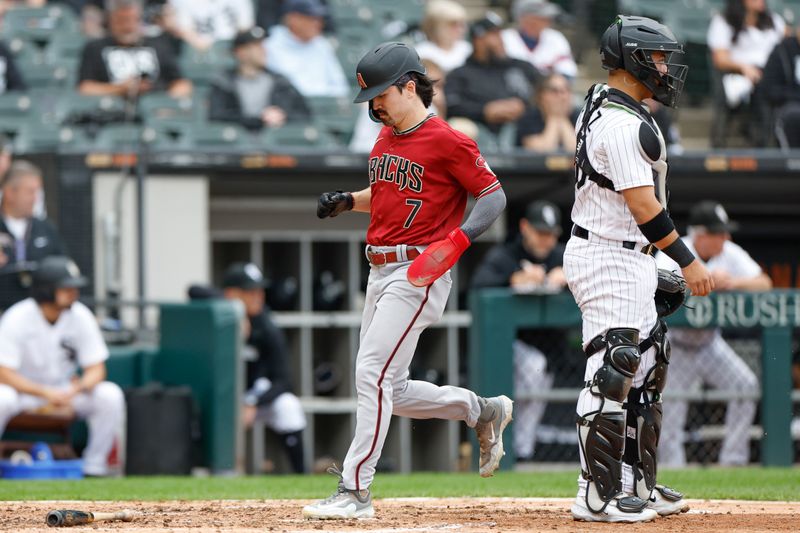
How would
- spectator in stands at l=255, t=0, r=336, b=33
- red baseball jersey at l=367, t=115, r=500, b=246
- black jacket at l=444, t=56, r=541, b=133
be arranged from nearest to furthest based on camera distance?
red baseball jersey at l=367, t=115, r=500, b=246 < black jacket at l=444, t=56, r=541, b=133 < spectator in stands at l=255, t=0, r=336, b=33

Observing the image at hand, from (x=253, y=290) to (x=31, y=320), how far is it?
173cm

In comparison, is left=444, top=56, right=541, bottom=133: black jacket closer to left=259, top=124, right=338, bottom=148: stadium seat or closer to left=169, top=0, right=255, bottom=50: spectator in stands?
left=259, top=124, right=338, bottom=148: stadium seat

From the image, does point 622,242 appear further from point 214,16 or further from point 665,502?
point 214,16

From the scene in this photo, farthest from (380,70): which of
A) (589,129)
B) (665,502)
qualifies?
(665,502)

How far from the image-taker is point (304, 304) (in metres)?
11.4

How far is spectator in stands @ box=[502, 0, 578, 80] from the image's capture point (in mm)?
12055

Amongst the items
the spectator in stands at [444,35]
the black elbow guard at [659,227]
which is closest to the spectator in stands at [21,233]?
the spectator in stands at [444,35]

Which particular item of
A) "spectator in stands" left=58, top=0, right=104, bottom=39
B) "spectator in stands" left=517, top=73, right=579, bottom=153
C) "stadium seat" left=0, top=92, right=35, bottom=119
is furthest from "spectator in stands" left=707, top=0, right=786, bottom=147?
"stadium seat" left=0, top=92, right=35, bottom=119

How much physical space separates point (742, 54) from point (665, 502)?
7641 millimetres

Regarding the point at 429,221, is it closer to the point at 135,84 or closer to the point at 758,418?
the point at 758,418

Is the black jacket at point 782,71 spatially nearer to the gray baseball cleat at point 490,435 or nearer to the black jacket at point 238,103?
the black jacket at point 238,103

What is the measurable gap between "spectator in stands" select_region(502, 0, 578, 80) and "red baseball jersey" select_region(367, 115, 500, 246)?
7.10m

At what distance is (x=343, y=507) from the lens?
194 inches

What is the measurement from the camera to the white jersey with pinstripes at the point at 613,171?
188 inches
